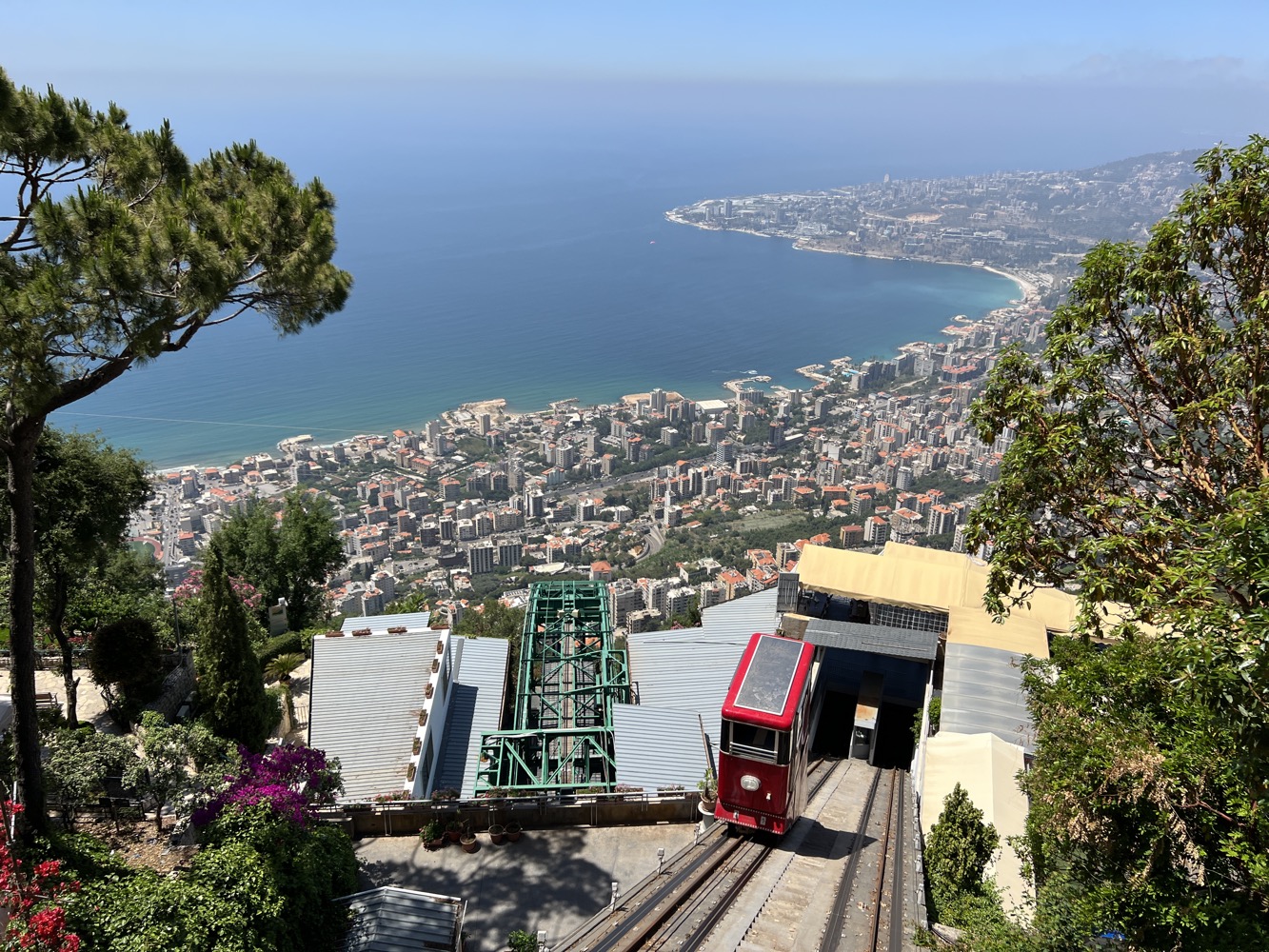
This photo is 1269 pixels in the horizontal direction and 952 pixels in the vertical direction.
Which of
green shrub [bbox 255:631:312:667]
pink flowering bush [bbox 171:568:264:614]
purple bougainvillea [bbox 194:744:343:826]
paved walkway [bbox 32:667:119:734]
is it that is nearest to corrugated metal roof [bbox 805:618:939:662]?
purple bougainvillea [bbox 194:744:343:826]

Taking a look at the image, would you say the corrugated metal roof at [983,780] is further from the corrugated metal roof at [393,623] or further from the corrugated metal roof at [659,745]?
the corrugated metal roof at [393,623]

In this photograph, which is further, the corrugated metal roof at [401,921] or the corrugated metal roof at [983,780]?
the corrugated metal roof at [983,780]

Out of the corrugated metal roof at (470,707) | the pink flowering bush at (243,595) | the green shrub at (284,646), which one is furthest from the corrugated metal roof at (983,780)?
the pink flowering bush at (243,595)

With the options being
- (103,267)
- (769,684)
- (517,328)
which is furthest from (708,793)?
(517,328)

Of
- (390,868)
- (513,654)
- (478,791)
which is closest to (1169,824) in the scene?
(390,868)

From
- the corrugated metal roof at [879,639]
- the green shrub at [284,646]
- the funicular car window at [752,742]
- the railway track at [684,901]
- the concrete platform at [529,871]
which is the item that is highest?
the funicular car window at [752,742]

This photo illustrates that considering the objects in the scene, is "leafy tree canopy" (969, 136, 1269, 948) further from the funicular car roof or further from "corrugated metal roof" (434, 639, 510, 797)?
"corrugated metal roof" (434, 639, 510, 797)

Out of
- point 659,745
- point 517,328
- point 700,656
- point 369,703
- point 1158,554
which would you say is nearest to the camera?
point 1158,554

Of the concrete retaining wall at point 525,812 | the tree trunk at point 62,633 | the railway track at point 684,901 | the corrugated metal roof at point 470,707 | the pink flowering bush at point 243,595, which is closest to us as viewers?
the railway track at point 684,901

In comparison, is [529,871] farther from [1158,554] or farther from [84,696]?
[84,696]
